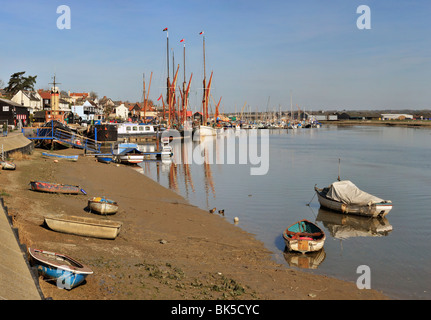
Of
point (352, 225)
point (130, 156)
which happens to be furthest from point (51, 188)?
point (130, 156)

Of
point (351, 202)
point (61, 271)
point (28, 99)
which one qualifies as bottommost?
point (351, 202)

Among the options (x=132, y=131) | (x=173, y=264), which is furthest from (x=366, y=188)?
(x=132, y=131)

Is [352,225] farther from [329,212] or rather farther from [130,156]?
[130,156]

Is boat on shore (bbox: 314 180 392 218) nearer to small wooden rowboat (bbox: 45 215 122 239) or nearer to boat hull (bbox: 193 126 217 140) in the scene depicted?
small wooden rowboat (bbox: 45 215 122 239)

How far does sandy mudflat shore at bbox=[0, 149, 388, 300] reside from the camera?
1409 centimetres

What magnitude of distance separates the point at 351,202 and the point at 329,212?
191cm

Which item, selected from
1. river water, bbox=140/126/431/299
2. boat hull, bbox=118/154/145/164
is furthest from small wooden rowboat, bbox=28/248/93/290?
boat hull, bbox=118/154/145/164

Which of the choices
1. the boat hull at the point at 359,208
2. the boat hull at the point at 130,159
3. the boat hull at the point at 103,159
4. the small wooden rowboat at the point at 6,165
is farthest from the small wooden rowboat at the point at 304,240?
the boat hull at the point at 130,159

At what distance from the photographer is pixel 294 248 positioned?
21.3 metres

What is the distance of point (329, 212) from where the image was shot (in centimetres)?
3130

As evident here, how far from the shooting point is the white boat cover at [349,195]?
29.9 meters

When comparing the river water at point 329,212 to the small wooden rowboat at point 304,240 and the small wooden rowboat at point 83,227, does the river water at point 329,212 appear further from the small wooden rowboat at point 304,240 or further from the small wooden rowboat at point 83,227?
the small wooden rowboat at point 83,227

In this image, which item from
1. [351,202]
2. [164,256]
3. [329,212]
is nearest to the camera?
[164,256]

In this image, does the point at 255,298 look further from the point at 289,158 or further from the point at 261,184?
the point at 289,158
